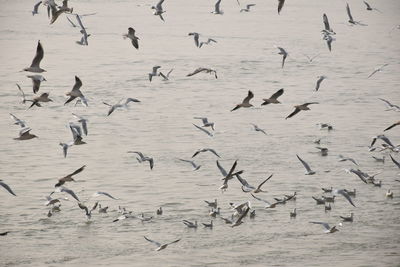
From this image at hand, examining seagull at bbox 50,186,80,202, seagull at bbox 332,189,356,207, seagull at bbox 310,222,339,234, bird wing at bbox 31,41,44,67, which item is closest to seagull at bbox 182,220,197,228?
seagull at bbox 50,186,80,202

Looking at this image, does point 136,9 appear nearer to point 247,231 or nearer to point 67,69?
point 67,69

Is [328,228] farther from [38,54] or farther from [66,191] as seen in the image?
[38,54]

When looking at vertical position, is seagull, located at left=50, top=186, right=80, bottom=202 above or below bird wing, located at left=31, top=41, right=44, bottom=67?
below

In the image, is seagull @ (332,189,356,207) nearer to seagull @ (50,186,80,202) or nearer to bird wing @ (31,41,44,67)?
seagull @ (50,186,80,202)

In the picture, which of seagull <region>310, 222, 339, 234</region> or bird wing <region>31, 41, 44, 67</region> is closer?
bird wing <region>31, 41, 44, 67</region>

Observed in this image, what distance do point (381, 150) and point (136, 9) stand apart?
47.7 meters

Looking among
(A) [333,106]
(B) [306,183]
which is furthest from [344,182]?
(A) [333,106]

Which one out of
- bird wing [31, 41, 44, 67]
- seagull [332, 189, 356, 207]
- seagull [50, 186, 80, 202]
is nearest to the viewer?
bird wing [31, 41, 44, 67]

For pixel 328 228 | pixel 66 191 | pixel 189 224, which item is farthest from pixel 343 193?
pixel 66 191

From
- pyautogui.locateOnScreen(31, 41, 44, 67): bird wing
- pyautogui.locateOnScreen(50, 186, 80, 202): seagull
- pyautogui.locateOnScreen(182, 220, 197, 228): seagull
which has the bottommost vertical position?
pyautogui.locateOnScreen(182, 220, 197, 228): seagull

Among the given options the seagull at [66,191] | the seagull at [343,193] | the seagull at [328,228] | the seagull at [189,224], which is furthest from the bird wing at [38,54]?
the seagull at [343,193]

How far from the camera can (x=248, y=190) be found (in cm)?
2598

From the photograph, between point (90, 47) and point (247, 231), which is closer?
point (247, 231)

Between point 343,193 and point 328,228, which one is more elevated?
point 343,193
